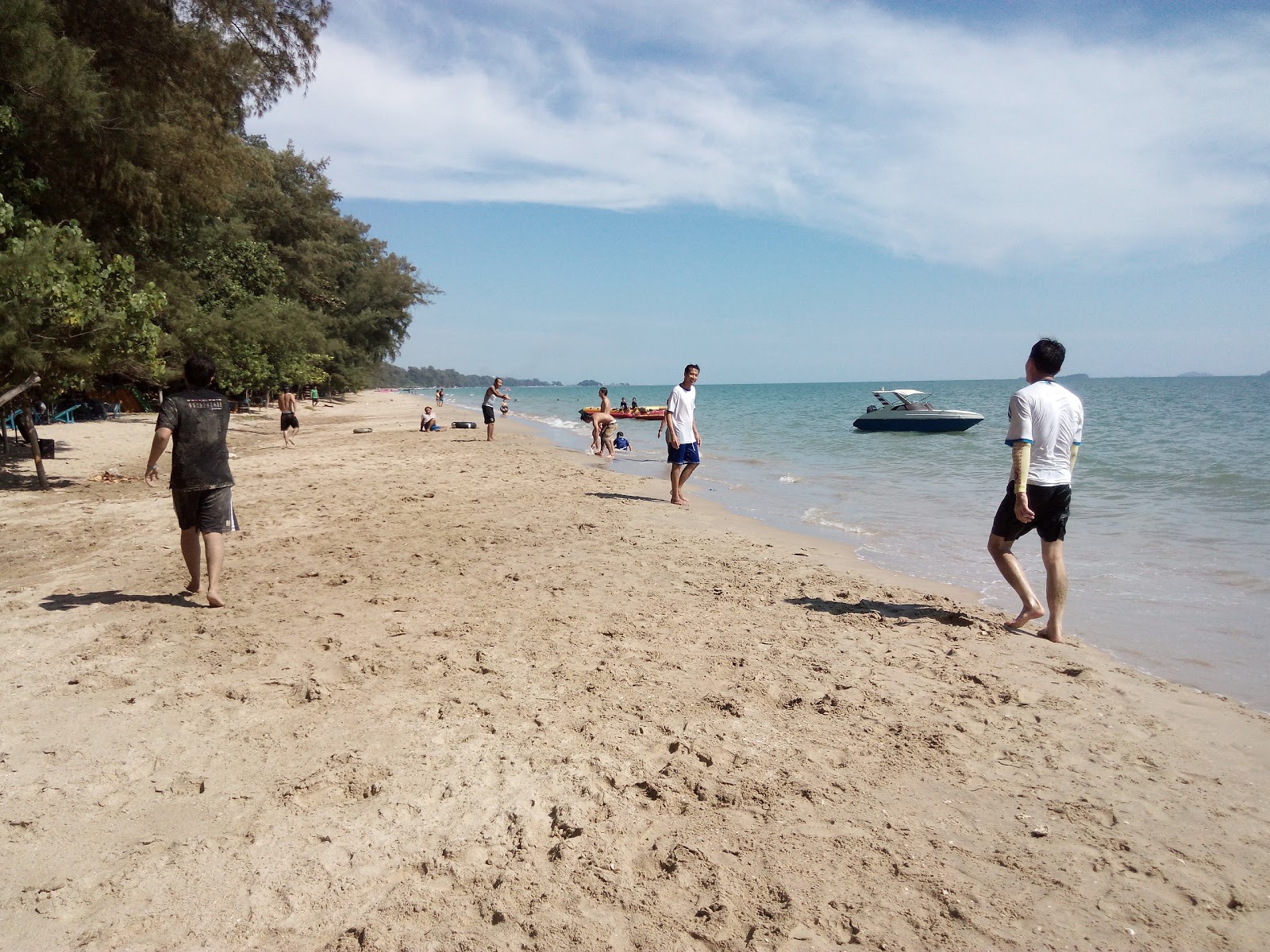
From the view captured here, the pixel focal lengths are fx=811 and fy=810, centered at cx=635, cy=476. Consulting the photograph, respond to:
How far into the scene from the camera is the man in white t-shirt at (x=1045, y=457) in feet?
16.3

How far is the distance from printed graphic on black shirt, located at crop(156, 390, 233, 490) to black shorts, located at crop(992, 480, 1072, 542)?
5.03m

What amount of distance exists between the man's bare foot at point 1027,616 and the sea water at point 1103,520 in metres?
0.59

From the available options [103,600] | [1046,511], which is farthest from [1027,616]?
[103,600]

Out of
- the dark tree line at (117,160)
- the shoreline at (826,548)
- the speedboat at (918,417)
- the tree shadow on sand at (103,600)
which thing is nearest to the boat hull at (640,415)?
the speedboat at (918,417)

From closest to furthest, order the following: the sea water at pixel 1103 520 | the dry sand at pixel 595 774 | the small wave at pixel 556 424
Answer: the dry sand at pixel 595 774, the sea water at pixel 1103 520, the small wave at pixel 556 424

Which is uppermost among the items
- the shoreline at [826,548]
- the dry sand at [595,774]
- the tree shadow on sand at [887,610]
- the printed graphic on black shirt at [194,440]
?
the printed graphic on black shirt at [194,440]

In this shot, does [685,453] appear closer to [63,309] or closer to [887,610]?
[887,610]

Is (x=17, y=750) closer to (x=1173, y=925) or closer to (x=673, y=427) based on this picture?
(x=1173, y=925)

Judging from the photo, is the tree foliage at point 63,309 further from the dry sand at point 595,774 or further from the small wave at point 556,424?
the small wave at point 556,424

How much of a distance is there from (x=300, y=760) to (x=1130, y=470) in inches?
708

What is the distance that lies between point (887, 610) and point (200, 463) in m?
4.78

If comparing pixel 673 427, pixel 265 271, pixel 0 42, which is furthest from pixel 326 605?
pixel 265 271

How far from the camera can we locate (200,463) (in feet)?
17.4

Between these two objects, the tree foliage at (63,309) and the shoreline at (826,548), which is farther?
the tree foliage at (63,309)
